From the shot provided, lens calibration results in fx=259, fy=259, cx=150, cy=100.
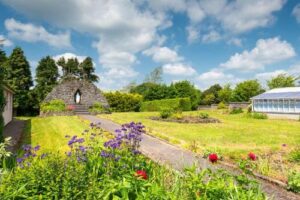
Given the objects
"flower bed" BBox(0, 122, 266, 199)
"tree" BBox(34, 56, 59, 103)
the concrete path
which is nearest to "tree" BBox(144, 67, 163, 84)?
"tree" BBox(34, 56, 59, 103)

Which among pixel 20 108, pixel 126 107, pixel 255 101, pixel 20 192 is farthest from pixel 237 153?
pixel 20 108

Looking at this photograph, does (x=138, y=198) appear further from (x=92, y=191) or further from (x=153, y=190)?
(x=92, y=191)

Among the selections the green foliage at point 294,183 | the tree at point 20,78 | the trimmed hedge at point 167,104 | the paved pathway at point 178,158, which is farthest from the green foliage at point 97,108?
the green foliage at point 294,183

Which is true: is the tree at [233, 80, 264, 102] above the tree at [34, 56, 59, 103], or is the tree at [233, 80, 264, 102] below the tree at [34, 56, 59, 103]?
below

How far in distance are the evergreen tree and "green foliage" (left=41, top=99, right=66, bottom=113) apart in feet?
Result: 96.5

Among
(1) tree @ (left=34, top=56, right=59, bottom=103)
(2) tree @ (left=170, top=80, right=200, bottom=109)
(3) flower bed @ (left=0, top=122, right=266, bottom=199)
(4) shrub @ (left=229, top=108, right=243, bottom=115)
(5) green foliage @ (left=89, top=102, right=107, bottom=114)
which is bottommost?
(3) flower bed @ (left=0, top=122, right=266, bottom=199)

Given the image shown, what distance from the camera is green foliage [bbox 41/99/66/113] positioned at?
2909 centimetres

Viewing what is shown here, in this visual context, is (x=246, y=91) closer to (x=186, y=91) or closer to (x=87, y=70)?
(x=186, y=91)

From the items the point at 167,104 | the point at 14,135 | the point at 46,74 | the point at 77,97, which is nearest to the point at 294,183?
the point at 14,135

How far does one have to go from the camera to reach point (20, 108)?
119 ft

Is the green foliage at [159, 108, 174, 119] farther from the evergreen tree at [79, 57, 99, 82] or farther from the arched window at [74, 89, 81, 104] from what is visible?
the evergreen tree at [79, 57, 99, 82]

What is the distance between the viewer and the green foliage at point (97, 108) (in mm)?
30747

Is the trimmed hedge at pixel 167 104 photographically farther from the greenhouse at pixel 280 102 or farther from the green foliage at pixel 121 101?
the greenhouse at pixel 280 102

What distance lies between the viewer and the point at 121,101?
36.5m
